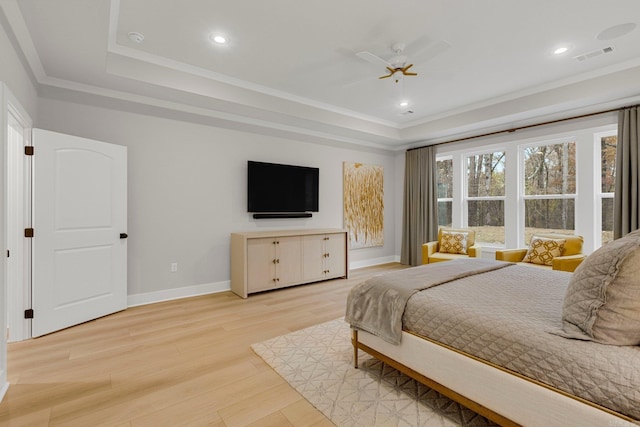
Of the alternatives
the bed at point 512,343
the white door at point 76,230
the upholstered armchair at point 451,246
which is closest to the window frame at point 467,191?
the upholstered armchair at point 451,246

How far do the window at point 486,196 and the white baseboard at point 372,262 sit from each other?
174 cm

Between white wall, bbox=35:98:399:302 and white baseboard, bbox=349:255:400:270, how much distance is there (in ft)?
6.25

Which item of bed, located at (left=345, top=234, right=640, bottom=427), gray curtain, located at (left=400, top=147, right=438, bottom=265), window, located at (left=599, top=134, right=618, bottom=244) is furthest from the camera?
gray curtain, located at (left=400, top=147, right=438, bottom=265)

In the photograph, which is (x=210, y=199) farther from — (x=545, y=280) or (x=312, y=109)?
(x=545, y=280)

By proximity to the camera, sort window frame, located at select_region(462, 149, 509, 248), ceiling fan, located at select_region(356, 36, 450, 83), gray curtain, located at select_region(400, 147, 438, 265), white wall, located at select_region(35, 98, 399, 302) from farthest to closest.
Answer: gray curtain, located at select_region(400, 147, 438, 265)
window frame, located at select_region(462, 149, 509, 248)
white wall, located at select_region(35, 98, 399, 302)
ceiling fan, located at select_region(356, 36, 450, 83)

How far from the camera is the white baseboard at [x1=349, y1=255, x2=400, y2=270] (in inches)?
232

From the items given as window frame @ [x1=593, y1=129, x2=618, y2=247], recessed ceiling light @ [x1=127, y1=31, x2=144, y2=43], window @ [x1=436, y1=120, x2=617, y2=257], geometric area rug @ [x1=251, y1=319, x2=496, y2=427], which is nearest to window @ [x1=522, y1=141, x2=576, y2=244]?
window @ [x1=436, y1=120, x2=617, y2=257]

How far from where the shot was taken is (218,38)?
9.17 feet

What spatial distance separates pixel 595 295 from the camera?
4.32 feet

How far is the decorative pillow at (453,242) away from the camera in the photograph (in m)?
4.78

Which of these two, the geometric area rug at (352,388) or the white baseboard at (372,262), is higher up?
the white baseboard at (372,262)

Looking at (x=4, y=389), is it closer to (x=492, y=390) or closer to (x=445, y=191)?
(x=492, y=390)

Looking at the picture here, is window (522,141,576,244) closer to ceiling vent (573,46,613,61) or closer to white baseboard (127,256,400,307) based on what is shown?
ceiling vent (573,46,613,61)

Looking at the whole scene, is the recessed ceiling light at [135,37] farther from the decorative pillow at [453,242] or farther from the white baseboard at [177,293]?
the decorative pillow at [453,242]
